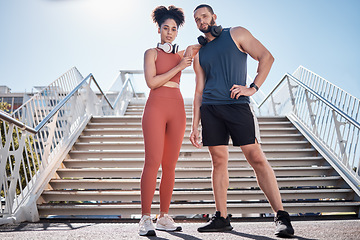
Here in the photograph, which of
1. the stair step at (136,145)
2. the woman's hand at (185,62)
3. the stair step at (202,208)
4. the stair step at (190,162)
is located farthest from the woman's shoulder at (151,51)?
the stair step at (136,145)

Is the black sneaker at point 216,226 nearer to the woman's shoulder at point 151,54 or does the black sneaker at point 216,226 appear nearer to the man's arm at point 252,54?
the man's arm at point 252,54

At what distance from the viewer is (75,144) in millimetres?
5621

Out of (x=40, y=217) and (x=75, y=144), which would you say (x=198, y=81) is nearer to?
(x=40, y=217)

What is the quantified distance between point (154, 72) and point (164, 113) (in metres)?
0.34

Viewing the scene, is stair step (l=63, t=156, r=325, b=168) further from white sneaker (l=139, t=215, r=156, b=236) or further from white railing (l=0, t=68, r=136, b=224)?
white sneaker (l=139, t=215, r=156, b=236)

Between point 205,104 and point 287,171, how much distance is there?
110 inches

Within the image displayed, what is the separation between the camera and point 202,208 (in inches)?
156

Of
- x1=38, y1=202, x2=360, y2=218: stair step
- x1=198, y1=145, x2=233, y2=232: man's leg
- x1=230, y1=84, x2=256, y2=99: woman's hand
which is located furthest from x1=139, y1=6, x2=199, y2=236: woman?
x1=38, y1=202, x2=360, y2=218: stair step

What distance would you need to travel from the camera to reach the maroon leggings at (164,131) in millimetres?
2414

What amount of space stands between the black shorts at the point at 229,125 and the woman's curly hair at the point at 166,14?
83 centimetres

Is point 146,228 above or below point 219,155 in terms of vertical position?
below

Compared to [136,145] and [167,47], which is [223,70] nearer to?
[167,47]

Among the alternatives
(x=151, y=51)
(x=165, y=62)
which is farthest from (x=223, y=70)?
(x=151, y=51)

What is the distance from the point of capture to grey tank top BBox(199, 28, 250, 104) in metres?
2.36
